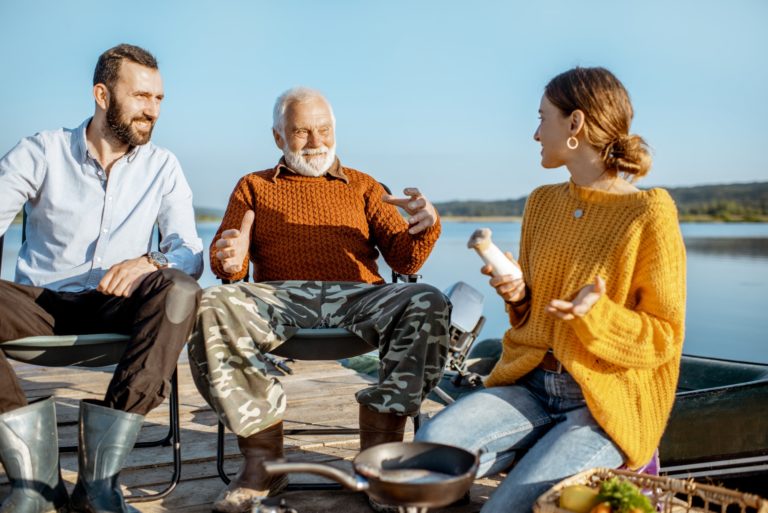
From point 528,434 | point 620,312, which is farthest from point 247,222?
point 620,312

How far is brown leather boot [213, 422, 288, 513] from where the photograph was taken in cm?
230

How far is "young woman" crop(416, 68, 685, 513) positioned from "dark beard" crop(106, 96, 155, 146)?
62.2 inches

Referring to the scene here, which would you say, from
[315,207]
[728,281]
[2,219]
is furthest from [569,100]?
[728,281]

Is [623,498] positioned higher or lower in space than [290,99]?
lower

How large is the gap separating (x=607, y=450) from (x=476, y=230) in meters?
0.65

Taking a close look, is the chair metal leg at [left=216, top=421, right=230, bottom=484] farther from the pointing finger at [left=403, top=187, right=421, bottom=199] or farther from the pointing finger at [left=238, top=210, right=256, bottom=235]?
the pointing finger at [left=403, top=187, right=421, bottom=199]

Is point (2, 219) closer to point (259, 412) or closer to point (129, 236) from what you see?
point (129, 236)

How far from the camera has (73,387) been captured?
3.97 metres

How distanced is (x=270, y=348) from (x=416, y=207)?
27.5 inches

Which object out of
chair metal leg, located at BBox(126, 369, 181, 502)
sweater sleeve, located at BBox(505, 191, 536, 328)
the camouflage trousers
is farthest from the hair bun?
chair metal leg, located at BBox(126, 369, 181, 502)

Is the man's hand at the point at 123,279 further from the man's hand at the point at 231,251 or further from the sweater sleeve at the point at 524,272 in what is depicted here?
the sweater sleeve at the point at 524,272

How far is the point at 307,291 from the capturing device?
266cm

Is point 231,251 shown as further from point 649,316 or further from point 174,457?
point 649,316

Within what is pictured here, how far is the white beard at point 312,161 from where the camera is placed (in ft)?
9.57
